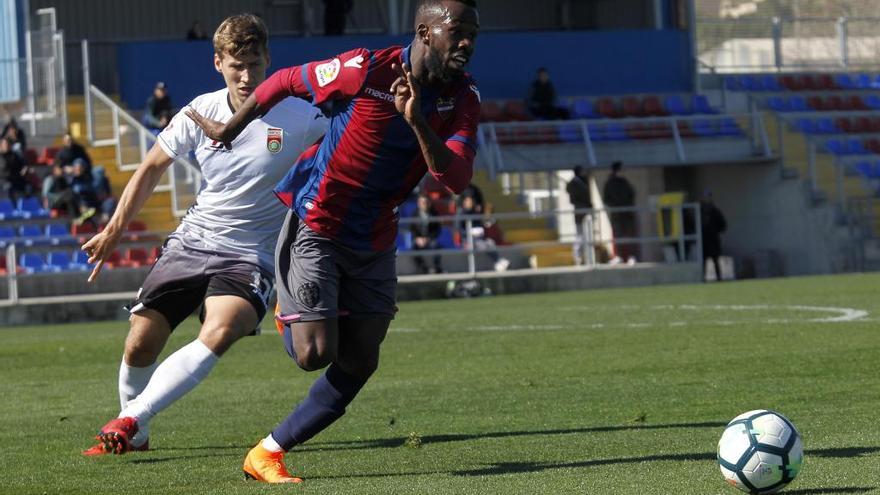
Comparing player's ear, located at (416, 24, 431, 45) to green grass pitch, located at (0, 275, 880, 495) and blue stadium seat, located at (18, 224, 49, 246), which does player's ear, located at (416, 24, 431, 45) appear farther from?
blue stadium seat, located at (18, 224, 49, 246)

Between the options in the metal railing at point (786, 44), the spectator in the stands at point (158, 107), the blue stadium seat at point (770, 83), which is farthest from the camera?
the metal railing at point (786, 44)

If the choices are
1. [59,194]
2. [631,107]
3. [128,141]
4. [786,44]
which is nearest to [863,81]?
[786,44]

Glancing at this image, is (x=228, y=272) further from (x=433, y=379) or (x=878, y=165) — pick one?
(x=878, y=165)

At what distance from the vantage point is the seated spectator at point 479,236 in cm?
2592

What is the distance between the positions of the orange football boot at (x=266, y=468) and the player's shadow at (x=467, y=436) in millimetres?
1123

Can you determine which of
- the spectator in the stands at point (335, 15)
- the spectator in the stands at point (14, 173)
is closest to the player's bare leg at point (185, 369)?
the spectator in the stands at point (14, 173)

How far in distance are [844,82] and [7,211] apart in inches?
770

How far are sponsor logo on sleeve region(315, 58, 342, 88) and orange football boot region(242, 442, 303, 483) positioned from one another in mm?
1576

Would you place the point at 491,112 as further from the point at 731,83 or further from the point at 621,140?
the point at 731,83

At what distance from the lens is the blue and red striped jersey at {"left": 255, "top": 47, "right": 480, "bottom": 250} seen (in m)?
6.35

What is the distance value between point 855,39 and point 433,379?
2750 cm

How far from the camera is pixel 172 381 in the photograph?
707cm

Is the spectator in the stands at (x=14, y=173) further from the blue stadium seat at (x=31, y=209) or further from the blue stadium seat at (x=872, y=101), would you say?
the blue stadium seat at (x=872, y=101)

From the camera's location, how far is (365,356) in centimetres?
664
